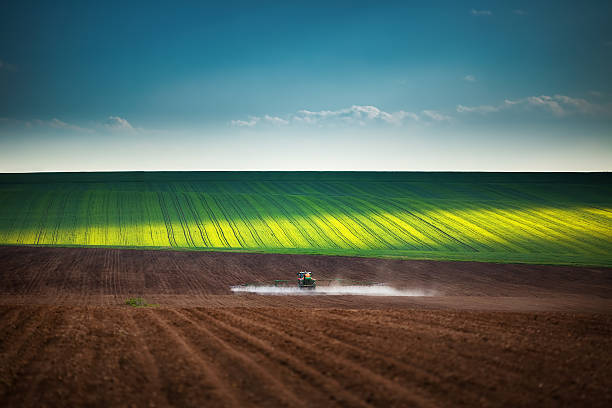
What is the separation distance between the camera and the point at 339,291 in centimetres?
2652

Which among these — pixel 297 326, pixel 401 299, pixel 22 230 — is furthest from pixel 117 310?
pixel 22 230

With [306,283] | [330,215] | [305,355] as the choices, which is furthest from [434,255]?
[305,355]

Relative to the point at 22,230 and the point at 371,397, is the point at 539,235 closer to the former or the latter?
the point at 371,397

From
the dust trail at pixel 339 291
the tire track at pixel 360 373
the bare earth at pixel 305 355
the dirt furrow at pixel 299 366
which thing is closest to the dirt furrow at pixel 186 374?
the bare earth at pixel 305 355

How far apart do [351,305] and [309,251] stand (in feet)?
57.9

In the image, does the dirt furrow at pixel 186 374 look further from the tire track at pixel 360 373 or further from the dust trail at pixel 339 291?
the dust trail at pixel 339 291

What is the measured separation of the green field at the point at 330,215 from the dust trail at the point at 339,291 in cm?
1027

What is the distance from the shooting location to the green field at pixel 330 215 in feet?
134

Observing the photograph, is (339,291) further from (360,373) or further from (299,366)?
(360,373)

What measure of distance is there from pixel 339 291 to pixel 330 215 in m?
26.9

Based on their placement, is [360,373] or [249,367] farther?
[249,367]

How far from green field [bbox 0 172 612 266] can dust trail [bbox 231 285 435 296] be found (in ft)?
33.7

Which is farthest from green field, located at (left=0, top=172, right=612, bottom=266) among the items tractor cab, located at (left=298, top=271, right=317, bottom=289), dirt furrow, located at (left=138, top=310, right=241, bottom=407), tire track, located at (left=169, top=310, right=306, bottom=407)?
dirt furrow, located at (left=138, top=310, right=241, bottom=407)

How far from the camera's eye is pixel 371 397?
8.55 m
